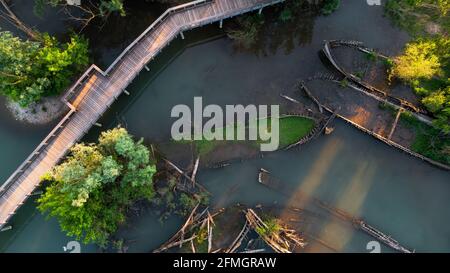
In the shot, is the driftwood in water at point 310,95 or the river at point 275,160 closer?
the river at point 275,160

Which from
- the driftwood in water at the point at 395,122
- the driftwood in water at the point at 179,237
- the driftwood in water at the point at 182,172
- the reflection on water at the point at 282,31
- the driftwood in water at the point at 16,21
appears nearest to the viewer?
the driftwood in water at the point at 16,21

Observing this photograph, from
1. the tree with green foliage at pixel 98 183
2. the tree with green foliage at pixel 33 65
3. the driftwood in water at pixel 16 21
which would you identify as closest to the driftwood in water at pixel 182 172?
the tree with green foliage at pixel 98 183

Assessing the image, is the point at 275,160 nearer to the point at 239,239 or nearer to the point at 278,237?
the point at 278,237

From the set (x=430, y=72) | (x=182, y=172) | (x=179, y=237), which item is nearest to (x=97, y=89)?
(x=182, y=172)

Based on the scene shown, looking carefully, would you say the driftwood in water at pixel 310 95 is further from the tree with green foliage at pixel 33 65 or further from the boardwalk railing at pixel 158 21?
the tree with green foliage at pixel 33 65

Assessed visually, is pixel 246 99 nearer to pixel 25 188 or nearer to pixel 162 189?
pixel 162 189

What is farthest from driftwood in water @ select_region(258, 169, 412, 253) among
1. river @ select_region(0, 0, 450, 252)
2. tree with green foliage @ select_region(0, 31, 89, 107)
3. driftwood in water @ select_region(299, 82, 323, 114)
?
tree with green foliage @ select_region(0, 31, 89, 107)
